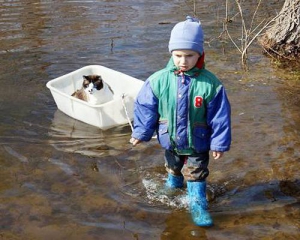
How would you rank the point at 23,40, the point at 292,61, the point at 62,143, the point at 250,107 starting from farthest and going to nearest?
the point at 23,40, the point at 292,61, the point at 250,107, the point at 62,143

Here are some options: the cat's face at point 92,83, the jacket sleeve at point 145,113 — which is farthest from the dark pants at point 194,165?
the cat's face at point 92,83

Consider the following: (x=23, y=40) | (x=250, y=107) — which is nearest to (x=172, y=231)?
(x=250, y=107)

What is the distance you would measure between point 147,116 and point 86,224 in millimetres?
1077

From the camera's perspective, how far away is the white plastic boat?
611 cm

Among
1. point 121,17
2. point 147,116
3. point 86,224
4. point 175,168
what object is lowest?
point 121,17

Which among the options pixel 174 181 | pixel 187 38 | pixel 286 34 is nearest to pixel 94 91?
pixel 174 181

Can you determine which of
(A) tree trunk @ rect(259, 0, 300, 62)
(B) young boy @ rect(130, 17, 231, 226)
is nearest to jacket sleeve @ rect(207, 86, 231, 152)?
(B) young boy @ rect(130, 17, 231, 226)

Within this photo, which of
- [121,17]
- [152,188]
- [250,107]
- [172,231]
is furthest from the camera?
[121,17]

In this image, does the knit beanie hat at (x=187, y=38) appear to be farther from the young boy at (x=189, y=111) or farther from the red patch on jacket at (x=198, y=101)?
the red patch on jacket at (x=198, y=101)

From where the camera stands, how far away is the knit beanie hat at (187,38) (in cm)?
395

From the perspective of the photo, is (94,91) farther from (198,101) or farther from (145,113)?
(198,101)

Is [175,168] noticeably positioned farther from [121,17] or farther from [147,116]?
[121,17]

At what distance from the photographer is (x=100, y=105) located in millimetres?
6004

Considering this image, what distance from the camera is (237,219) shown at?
15.1 ft
